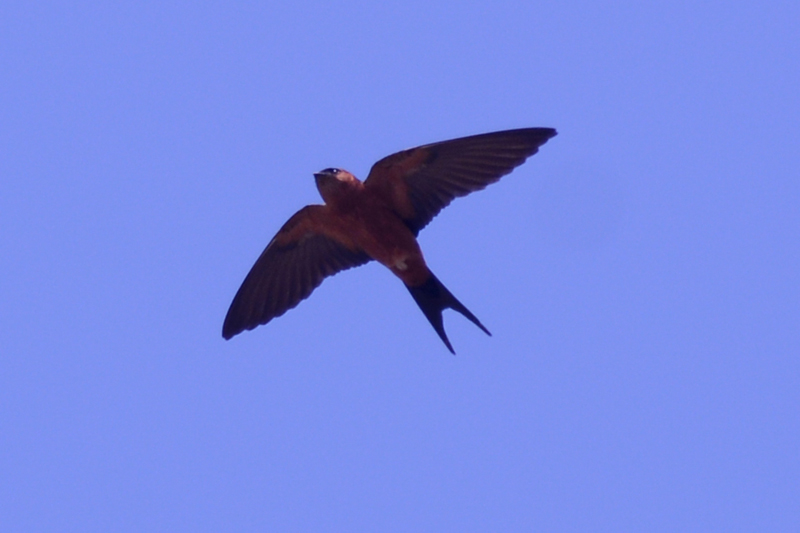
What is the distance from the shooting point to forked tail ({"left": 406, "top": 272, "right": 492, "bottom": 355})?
26.5ft

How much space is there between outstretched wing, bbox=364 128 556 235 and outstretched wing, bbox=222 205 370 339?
0.63m

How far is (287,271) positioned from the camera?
884 cm

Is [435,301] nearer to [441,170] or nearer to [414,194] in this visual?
[414,194]

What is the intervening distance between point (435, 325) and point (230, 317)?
5.24 ft

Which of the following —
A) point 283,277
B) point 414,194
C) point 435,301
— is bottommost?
point 435,301

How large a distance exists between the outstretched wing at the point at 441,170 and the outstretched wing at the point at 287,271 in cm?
63

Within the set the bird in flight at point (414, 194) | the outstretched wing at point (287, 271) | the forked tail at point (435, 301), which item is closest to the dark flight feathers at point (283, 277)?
the outstretched wing at point (287, 271)

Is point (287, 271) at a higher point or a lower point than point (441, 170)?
higher

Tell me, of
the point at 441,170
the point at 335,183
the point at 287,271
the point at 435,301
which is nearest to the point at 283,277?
the point at 287,271

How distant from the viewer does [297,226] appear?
28.3 ft

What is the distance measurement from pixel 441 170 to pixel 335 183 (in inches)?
27.2

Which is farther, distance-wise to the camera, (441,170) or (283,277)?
(283,277)

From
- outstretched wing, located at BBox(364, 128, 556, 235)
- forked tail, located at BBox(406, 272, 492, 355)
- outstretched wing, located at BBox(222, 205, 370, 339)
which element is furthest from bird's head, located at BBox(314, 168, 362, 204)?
forked tail, located at BBox(406, 272, 492, 355)

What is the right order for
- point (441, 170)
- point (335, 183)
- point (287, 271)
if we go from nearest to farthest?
1. point (335, 183)
2. point (441, 170)
3. point (287, 271)
